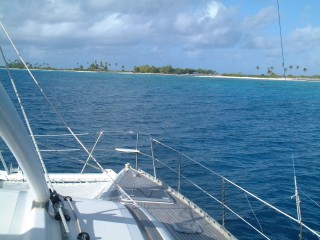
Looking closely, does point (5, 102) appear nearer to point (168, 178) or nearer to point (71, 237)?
point (71, 237)

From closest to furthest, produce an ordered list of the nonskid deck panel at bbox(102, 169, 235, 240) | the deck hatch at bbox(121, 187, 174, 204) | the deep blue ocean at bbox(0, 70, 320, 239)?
the nonskid deck panel at bbox(102, 169, 235, 240)
the deck hatch at bbox(121, 187, 174, 204)
the deep blue ocean at bbox(0, 70, 320, 239)

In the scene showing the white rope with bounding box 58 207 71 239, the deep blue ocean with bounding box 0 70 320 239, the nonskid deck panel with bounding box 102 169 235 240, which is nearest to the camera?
the white rope with bounding box 58 207 71 239

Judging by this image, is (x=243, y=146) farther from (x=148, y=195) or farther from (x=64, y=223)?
(x=64, y=223)

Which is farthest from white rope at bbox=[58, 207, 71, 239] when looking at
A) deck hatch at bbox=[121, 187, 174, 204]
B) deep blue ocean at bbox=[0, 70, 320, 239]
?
deep blue ocean at bbox=[0, 70, 320, 239]

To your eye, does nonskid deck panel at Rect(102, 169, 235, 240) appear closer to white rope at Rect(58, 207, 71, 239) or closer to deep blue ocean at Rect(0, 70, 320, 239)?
white rope at Rect(58, 207, 71, 239)

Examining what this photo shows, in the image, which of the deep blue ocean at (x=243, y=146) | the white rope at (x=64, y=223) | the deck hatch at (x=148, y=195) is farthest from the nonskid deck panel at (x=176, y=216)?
the deep blue ocean at (x=243, y=146)

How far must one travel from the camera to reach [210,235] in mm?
5363

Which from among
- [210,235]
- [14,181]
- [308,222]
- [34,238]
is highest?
[34,238]

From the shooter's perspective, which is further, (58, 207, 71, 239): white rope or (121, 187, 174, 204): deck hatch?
(121, 187, 174, 204): deck hatch

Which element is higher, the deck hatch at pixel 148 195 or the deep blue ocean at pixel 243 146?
the deck hatch at pixel 148 195

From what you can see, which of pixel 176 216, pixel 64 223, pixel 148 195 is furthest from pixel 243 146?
pixel 64 223

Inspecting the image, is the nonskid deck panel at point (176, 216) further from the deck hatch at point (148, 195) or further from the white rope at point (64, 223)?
the white rope at point (64, 223)

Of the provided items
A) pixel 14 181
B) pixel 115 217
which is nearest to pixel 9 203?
pixel 115 217

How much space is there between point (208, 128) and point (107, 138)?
9.56 metres
